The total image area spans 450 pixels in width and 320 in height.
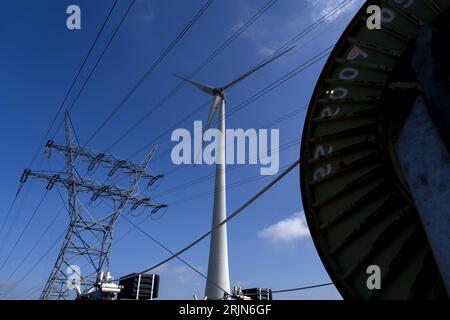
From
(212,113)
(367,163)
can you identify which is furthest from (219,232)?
(367,163)

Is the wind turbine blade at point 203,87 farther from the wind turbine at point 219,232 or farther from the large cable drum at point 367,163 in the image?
the large cable drum at point 367,163

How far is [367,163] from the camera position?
8.23m

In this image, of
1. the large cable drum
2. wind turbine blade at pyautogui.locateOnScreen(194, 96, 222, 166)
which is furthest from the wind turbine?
the large cable drum

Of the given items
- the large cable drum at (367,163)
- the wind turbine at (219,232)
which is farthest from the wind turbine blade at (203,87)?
the large cable drum at (367,163)

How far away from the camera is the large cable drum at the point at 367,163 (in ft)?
24.2

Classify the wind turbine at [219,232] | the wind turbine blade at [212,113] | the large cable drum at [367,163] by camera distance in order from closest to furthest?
the large cable drum at [367,163]
the wind turbine at [219,232]
the wind turbine blade at [212,113]

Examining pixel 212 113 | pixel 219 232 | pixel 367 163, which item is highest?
pixel 212 113

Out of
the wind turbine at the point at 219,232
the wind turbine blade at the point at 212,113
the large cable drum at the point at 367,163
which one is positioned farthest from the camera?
the wind turbine blade at the point at 212,113

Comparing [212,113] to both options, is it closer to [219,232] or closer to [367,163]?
[219,232]
